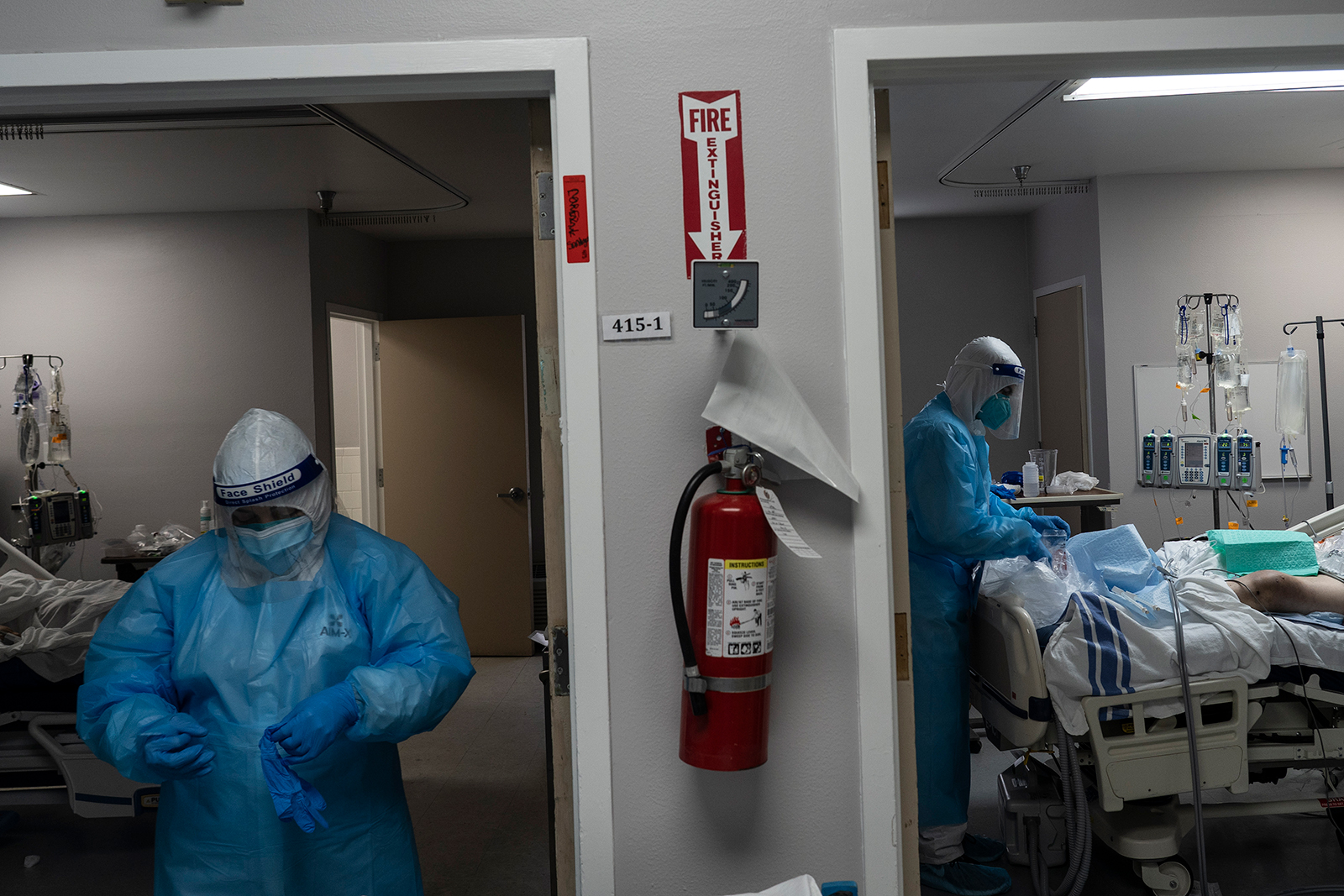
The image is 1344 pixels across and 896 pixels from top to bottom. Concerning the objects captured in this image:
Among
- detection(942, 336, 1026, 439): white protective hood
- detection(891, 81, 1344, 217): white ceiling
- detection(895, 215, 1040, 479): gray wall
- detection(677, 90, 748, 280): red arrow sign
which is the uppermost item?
detection(891, 81, 1344, 217): white ceiling

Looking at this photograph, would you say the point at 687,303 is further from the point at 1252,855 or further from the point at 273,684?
the point at 1252,855

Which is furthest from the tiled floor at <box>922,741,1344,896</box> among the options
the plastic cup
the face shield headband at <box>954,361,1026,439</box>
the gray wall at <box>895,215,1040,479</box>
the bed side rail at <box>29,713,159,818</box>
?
the gray wall at <box>895,215,1040,479</box>

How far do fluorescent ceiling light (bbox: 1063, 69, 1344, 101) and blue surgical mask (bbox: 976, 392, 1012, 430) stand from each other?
1.32 m

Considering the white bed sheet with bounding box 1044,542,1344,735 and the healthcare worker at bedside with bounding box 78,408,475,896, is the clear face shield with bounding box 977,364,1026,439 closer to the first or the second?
the white bed sheet with bounding box 1044,542,1344,735

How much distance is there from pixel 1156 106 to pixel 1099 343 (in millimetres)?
1553

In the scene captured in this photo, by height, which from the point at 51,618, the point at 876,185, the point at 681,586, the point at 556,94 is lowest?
the point at 51,618

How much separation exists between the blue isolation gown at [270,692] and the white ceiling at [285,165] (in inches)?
77.5

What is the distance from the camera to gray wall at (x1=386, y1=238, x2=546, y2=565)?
18.3ft

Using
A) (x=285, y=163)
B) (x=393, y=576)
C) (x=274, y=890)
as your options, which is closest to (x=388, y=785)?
(x=274, y=890)

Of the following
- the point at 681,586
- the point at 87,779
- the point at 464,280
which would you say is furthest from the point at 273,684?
the point at 464,280

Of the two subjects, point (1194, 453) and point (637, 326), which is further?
point (1194, 453)

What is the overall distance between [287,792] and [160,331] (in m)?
3.86

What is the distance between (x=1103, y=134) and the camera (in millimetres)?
4098

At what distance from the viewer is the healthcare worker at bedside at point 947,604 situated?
242 cm
